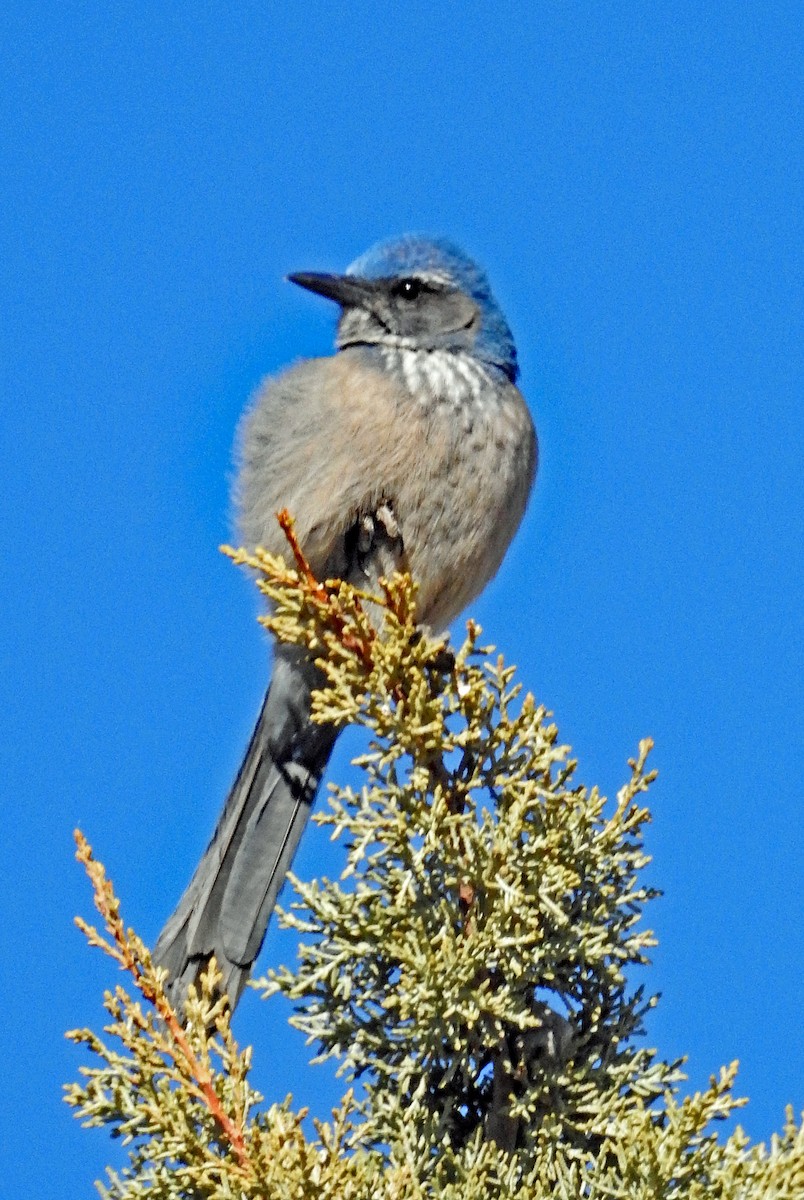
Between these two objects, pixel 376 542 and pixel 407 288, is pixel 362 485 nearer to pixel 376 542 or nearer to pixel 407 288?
pixel 376 542

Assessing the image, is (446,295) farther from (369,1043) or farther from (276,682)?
(369,1043)

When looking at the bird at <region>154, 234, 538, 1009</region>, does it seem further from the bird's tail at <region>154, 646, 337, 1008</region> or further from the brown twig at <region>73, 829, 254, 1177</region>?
the brown twig at <region>73, 829, 254, 1177</region>

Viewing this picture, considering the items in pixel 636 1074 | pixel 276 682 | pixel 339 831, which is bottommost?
pixel 636 1074

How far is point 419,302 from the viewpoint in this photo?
16.4ft

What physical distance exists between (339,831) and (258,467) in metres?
2.25

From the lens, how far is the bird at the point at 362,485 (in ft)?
14.4

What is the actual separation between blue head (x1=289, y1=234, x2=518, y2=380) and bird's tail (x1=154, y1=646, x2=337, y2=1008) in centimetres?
112

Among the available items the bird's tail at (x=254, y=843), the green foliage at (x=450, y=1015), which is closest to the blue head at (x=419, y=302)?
the bird's tail at (x=254, y=843)

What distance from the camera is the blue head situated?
16.1 ft

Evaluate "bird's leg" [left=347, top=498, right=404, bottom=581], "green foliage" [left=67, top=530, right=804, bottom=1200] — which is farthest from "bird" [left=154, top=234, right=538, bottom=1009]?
"green foliage" [left=67, top=530, right=804, bottom=1200]

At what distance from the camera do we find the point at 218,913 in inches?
153

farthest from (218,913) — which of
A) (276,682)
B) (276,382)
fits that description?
(276,382)

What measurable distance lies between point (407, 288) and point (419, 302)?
0.06m

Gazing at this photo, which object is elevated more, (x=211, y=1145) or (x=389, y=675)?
(x=389, y=675)
